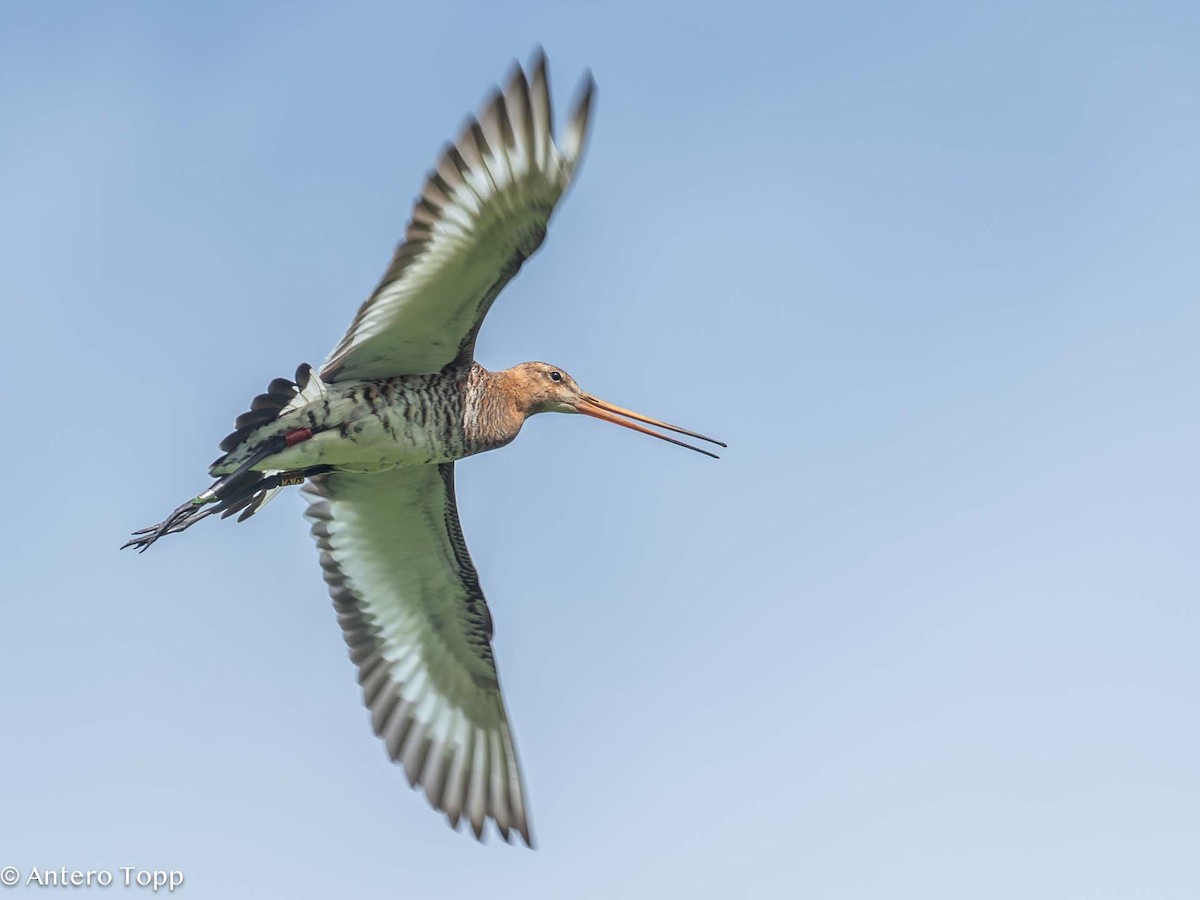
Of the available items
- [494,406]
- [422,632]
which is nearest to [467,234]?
[494,406]

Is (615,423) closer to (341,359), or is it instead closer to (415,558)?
(415,558)

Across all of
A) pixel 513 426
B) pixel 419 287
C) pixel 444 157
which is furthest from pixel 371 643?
pixel 444 157

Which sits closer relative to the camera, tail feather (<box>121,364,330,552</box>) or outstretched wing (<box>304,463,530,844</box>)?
tail feather (<box>121,364,330,552</box>)

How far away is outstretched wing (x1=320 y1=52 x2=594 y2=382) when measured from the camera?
10.1 m

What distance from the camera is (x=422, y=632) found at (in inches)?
545

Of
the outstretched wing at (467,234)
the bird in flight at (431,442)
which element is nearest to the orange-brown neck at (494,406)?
the bird in flight at (431,442)

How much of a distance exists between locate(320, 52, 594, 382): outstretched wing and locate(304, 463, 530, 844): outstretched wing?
147 centimetres

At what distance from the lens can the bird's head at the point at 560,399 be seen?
1268 centimetres

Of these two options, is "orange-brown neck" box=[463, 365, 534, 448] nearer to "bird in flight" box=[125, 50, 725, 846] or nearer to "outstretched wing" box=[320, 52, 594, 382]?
"bird in flight" box=[125, 50, 725, 846]

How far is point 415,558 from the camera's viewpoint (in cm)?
1355

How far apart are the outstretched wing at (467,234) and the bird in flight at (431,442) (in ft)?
0.04

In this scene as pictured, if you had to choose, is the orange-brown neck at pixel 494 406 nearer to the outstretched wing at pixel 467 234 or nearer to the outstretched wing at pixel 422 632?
the outstretched wing at pixel 467 234

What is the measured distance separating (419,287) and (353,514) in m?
3.04

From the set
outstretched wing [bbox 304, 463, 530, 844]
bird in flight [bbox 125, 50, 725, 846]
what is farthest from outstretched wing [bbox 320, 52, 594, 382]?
outstretched wing [bbox 304, 463, 530, 844]
